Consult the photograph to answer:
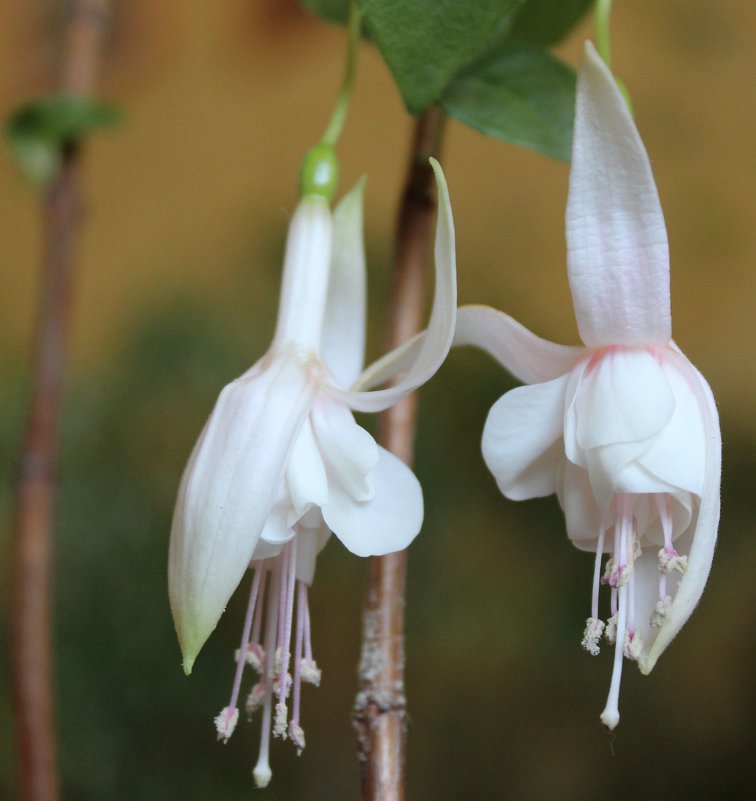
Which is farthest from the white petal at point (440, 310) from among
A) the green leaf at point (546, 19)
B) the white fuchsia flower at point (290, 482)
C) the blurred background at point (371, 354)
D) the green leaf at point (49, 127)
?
the blurred background at point (371, 354)

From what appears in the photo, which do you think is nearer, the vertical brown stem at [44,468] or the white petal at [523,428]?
the white petal at [523,428]

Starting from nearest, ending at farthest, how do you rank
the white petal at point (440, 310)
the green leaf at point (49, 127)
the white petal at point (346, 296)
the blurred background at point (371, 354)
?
the white petal at point (440, 310)
the white petal at point (346, 296)
the green leaf at point (49, 127)
the blurred background at point (371, 354)

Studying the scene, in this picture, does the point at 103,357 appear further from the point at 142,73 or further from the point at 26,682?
the point at 26,682

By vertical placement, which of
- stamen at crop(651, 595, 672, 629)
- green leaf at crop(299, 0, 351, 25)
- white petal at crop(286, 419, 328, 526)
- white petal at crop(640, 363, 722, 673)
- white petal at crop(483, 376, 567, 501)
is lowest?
stamen at crop(651, 595, 672, 629)

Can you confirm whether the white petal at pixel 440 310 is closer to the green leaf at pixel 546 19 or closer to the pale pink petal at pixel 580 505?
the pale pink petal at pixel 580 505

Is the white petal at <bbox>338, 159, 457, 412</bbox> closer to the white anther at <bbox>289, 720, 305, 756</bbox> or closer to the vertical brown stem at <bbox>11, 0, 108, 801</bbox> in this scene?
the white anther at <bbox>289, 720, 305, 756</bbox>

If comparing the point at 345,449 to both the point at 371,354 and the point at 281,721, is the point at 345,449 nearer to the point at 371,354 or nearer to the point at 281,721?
the point at 281,721

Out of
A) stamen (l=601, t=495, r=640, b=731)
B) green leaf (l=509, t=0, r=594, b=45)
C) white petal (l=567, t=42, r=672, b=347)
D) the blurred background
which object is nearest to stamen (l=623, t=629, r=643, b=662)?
stamen (l=601, t=495, r=640, b=731)

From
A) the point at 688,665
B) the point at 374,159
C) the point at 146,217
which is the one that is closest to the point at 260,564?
the point at 688,665
